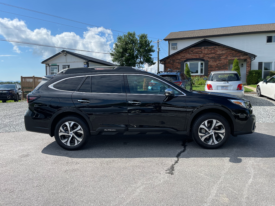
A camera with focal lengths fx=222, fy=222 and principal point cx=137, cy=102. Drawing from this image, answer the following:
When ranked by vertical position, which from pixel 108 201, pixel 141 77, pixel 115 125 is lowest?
pixel 108 201

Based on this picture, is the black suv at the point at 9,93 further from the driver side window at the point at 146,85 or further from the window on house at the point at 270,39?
the window on house at the point at 270,39

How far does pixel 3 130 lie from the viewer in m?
7.01

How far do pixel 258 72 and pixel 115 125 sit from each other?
913 inches

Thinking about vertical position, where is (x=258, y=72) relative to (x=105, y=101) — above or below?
above

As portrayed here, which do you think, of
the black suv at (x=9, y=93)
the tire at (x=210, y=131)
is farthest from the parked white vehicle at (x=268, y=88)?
the black suv at (x=9, y=93)

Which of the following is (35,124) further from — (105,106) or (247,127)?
(247,127)

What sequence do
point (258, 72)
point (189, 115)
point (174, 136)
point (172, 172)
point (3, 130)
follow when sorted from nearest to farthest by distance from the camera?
point (172, 172) < point (189, 115) < point (174, 136) < point (3, 130) < point (258, 72)

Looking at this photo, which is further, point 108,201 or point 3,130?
point 3,130

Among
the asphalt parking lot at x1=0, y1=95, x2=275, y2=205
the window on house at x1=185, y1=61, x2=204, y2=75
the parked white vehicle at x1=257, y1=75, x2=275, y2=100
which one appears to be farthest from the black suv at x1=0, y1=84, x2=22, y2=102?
the window on house at x1=185, y1=61, x2=204, y2=75

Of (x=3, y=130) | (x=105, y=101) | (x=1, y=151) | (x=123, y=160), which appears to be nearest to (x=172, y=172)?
(x=123, y=160)

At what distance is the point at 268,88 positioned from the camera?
12.2 m

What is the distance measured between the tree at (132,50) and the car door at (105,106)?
113 ft

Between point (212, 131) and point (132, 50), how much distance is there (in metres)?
36.0

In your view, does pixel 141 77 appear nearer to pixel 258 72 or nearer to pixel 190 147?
pixel 190 147
